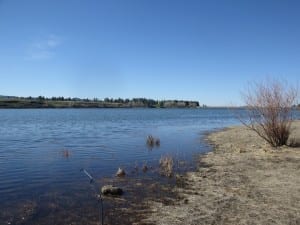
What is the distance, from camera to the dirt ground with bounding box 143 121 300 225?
968cm

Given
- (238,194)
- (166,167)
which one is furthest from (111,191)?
(166,167)

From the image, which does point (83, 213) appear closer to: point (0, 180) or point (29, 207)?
point (29, 207)

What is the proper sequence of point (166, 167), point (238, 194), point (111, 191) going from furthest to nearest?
point (166, 167), point (111, 191), point (238, 194)

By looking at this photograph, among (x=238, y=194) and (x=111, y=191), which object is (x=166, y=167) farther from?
(x=238, y=194)

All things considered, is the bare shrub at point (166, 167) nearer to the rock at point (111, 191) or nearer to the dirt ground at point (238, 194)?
the dirt ground at point (238, 194)

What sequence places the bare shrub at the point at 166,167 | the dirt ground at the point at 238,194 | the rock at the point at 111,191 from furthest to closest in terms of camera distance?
the bare shrub at the point at 166,167 < the rock at the point at 111,191 < the dirt ground at the point at 238,194

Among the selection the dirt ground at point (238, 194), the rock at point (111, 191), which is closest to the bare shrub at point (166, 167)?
the dirt ground at point (238, 194)

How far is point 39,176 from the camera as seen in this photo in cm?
1593

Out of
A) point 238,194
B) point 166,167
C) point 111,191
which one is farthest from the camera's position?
point 166,167

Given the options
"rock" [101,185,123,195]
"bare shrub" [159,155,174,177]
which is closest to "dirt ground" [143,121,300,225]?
"bare shrub" [159,155,174,177]

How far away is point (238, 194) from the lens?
12023 millimetres

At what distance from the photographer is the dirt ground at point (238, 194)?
31.8 ft

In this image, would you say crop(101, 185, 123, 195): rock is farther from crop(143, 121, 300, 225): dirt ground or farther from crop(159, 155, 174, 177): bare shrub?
crop(159, 155, 174, 177): bare shrub

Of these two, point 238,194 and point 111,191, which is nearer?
point 238,194
